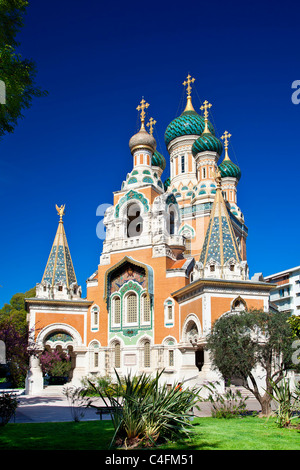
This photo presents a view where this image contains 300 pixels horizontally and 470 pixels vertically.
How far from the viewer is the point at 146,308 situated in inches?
968

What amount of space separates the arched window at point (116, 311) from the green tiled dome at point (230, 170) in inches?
619

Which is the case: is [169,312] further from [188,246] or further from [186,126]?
[186,126]

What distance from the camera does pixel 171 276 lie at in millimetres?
23953

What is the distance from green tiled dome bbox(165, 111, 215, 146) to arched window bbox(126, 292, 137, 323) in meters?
15.0

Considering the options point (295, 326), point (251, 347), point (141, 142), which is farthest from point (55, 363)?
point (295, 326)

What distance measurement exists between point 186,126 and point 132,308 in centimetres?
1607

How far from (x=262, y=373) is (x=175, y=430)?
1185 centimetres

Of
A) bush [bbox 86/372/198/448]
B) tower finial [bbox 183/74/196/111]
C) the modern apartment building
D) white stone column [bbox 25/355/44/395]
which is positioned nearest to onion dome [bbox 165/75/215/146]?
tower finial [bbox 183/74/196/111]

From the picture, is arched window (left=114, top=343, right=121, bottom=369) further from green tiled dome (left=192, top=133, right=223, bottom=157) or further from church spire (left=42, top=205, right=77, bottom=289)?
green tiled dome (left=192, top=133, right=223, bottom=157)

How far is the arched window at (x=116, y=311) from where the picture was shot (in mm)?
25516

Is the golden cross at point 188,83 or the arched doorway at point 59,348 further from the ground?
the golden cross at point 188,83

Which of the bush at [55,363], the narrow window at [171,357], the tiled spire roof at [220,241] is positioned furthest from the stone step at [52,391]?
the tiled spire roof at [220,241]

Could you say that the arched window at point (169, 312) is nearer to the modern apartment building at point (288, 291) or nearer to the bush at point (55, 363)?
the bush at point (55, 363)
